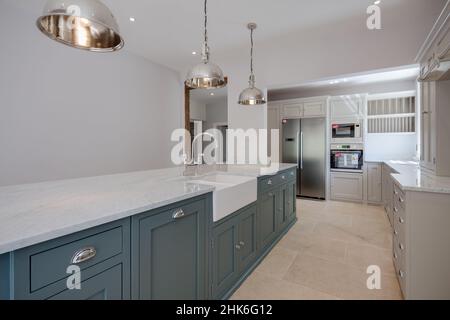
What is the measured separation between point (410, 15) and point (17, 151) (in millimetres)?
4909

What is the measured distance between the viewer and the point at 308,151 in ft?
16.5

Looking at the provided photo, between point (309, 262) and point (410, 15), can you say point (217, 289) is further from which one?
point (410, 15)

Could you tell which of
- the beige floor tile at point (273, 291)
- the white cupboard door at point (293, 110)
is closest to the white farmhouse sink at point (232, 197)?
the beige floor tile at point (273, 291)

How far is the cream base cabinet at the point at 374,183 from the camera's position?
179 inches

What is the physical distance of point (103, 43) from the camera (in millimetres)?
1403

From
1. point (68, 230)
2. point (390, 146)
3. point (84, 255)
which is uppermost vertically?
point (390, 146)

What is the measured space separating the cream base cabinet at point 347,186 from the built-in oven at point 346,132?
0.74m

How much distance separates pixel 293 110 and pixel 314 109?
0.46 m

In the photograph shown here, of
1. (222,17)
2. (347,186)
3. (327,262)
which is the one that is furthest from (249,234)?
(347,186)

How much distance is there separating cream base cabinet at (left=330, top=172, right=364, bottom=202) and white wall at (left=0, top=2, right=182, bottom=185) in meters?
3.76

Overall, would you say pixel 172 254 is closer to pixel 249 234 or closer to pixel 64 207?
pixel 64 207

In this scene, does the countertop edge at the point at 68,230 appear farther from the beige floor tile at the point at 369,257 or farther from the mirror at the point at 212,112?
the mirror at the point at 212,112

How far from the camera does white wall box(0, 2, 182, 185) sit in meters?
2.59
